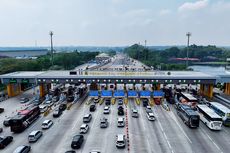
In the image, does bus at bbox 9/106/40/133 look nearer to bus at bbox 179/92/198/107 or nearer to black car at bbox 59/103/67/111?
black car at bbox 59/103/67/111

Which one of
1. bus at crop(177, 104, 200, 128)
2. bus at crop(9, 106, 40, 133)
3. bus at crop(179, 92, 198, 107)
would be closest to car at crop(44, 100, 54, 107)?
bus at crop(9, 106, 40, 133)

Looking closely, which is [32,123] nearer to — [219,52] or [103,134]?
[103,134]

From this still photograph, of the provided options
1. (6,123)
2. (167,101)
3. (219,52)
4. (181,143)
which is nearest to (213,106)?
(167,101)

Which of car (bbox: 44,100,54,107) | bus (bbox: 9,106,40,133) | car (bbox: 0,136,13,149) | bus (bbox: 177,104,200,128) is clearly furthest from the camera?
car (bbox: 44,100,54,107)

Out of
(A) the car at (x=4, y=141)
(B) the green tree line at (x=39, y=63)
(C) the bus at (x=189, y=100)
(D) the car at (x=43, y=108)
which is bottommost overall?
(A) the car at (x=4, y=141)

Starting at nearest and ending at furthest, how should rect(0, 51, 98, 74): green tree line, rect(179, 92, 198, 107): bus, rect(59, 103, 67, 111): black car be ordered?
rect(59, 103, 67, 111): black car < rect(179, 92, 198, 107): bus < rect(0, 51, 98, 74): green tree line

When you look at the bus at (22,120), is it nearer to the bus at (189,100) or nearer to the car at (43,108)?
the car at (43,108)

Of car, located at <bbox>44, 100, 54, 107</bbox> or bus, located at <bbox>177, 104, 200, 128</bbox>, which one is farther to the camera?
car, located at <bbox>44, 100, 54, 107</bbox>

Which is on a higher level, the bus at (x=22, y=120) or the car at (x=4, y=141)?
the bus at (x=22, y=120)

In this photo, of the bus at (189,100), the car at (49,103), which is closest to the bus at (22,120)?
the car at (49,103)
